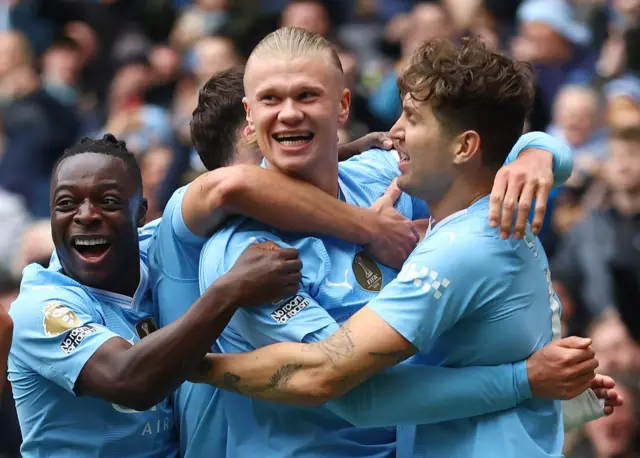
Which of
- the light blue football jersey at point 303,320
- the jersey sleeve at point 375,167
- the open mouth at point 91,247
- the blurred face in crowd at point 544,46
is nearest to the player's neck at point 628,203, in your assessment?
the blurred face in crowd at point 544,46

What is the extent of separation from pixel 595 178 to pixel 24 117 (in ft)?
14.7

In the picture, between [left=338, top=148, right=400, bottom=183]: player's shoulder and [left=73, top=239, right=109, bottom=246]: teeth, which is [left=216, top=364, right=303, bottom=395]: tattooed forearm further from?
[left=338, top=148, right=400, bottom=183]: player's shoulder

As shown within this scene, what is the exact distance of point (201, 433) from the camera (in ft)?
14.1

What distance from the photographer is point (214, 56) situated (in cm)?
971

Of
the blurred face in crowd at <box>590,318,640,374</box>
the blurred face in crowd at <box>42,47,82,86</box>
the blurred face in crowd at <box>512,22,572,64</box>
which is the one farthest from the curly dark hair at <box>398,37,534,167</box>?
the blurred face in crowd at <box>42,47,82,86</box>

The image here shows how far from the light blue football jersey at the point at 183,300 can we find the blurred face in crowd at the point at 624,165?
3.49 metres

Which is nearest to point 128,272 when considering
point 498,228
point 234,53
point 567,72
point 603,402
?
point 498,228

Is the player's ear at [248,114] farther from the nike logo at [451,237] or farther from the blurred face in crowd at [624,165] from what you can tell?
the blurred face in crowd at [624,165]

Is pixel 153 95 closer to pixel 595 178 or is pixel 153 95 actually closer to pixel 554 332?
pixel 595 178

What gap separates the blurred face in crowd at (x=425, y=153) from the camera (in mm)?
3885

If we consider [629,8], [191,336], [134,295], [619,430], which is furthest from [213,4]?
[191,336]

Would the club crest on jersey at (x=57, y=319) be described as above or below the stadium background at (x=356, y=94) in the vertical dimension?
below

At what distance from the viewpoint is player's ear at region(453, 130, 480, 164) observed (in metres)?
3.87

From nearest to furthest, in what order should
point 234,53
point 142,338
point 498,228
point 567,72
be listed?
point 498,228 → point 142,338 → point 567,72 → point 234,53
